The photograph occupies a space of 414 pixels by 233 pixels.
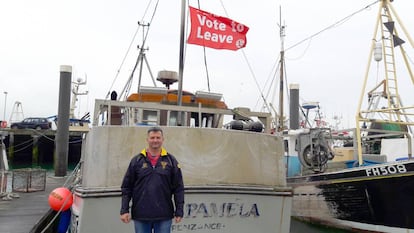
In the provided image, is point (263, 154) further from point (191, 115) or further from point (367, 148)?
point (367, 148)

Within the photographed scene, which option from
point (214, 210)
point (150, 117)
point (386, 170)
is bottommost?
point (214, 210)

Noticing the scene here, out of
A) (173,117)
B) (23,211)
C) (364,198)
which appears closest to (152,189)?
(173,117)

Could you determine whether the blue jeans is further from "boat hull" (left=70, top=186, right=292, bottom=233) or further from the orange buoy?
the orange buoy

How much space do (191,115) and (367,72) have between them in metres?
5.41

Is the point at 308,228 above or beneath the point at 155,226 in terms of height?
beneath

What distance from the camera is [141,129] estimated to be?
5559mm

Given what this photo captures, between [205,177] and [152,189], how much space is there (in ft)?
6.60

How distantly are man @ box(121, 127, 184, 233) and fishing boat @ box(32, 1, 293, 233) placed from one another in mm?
1404

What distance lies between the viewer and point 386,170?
356 inches

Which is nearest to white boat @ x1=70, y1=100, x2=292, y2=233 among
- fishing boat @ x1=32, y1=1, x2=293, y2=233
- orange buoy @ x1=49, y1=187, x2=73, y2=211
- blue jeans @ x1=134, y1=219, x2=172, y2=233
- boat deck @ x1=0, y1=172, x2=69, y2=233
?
fishing boat @ x1=32, y1=1, x2=293, y2=233

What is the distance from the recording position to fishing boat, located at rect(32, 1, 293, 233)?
17.1 feet

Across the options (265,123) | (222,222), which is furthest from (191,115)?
(222,222)

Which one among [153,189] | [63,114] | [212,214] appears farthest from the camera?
[63,114]

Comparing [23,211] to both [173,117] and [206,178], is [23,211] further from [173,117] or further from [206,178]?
[206,178]
